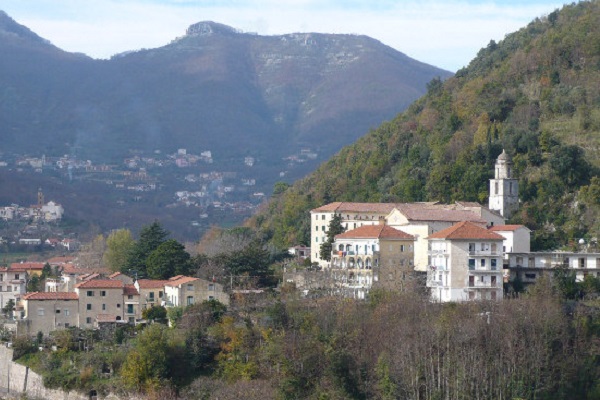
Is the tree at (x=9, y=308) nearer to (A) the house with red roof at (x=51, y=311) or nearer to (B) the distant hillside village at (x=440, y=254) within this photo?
(A) the house with red roof at (x=51, y=311)

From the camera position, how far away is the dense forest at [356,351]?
4622 centimetres

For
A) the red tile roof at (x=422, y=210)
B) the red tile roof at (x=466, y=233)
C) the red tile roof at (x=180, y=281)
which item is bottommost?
the red tile roof at (x=180, y=281)

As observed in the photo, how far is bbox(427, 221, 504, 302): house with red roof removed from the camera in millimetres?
53438

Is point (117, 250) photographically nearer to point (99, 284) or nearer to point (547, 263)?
point (99, 284)

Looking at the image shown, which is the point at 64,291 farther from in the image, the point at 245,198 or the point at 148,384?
the point at 245,198

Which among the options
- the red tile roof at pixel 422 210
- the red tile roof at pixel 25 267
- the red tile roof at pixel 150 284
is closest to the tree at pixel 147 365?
the red tile roof at pixel 150 284

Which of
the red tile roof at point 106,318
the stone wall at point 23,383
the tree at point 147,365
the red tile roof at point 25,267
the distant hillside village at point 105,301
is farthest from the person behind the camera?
the red tile roof at point 25,267

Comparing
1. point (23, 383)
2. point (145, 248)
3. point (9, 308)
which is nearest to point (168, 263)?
point (145, 248)

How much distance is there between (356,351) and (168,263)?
47.4ft

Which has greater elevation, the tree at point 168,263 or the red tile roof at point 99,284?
the tree at point 168,263

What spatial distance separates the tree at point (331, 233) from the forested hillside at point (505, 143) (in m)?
6.40

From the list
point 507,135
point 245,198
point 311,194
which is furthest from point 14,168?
point 507,135

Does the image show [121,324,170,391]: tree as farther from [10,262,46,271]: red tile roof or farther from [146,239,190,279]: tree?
[10,262,46,271]: red tile roof

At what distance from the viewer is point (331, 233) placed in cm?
6369
